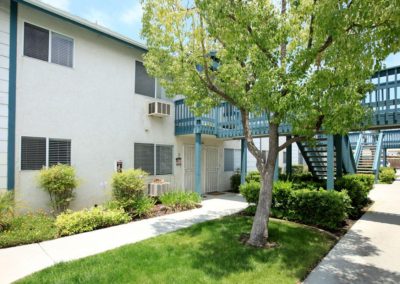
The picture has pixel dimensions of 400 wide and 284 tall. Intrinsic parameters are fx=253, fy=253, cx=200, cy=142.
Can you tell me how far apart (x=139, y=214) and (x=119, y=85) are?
4.65 m

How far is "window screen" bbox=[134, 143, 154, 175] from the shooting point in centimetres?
970

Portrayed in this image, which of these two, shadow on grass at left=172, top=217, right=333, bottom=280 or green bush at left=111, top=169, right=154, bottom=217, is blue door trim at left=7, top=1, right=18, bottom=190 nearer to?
green bush at left=111, top=169, right=154, bottom=217

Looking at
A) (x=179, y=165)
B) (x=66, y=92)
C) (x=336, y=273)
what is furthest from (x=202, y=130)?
(x=336, y=273)

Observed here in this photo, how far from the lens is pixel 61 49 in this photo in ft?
25.7

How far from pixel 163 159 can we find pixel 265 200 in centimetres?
588

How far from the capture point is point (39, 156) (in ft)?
23.8

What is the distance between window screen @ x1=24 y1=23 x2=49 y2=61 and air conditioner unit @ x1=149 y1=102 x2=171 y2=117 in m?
3.77

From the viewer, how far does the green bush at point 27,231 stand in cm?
543

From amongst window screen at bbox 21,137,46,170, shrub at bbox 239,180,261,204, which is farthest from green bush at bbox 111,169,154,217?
shrub at bbox 239,180,261,204

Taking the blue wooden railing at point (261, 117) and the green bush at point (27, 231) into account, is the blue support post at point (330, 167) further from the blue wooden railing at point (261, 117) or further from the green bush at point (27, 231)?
the green bush at point (27, 231)

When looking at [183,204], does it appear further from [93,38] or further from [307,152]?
[93,38]

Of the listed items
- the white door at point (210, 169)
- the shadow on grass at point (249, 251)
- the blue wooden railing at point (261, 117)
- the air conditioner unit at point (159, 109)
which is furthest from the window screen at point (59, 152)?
the white door at point (210, 169)

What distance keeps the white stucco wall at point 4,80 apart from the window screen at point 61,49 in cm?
113

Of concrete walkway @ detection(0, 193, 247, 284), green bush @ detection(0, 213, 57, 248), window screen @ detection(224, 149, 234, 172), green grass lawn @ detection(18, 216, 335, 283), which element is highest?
window screen @ detection(224, 149, 234, 172)
